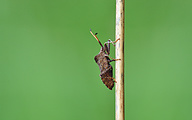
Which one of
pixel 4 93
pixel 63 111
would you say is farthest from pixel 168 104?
pixel 4 93

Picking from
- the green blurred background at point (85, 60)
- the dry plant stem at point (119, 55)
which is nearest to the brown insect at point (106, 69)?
the dry plant stem at point (119, 55)

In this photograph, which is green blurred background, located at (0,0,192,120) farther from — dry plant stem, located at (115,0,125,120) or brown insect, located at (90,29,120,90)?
dry plant stem, located at (115,0,125,120)

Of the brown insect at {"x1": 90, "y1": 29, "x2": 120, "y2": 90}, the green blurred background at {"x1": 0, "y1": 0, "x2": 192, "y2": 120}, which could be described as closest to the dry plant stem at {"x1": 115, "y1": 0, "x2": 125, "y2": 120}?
the brown insect at {"x1": 90, "y1": 29, "x2": 120, "y2": 90}

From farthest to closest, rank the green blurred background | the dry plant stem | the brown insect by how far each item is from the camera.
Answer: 1. the green blurred background
2. the brown insect
3. the dry plant stem

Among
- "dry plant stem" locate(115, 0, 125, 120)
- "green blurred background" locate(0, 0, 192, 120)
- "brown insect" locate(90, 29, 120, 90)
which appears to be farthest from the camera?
"green blurred background" locate(0, 0, 192, 120)

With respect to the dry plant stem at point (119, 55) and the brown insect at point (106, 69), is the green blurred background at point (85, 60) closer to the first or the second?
the brown insect at point (106, 69)

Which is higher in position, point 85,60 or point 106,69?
point 85,60

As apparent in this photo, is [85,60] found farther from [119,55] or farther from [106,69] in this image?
[119,55]

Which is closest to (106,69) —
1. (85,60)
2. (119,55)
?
(119,55)
